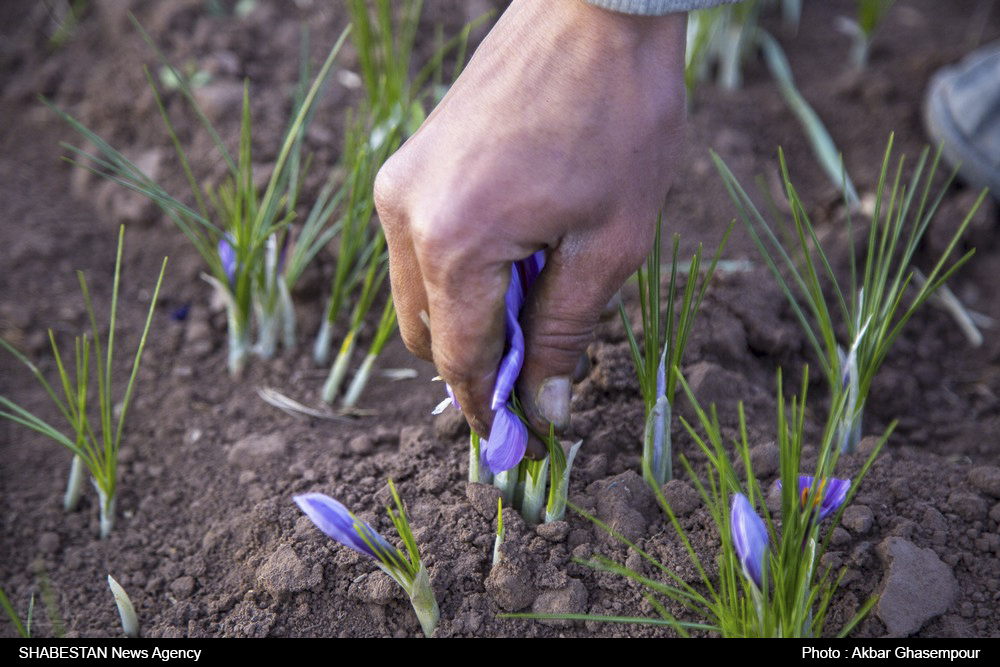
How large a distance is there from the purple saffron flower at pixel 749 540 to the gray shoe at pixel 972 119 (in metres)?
1.82

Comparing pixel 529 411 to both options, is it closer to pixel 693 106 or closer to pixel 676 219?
pixel 676 219

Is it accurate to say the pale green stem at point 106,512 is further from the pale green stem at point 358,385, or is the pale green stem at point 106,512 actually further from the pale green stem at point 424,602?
the pale green stem at point 424,602

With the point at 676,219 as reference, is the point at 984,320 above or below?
below

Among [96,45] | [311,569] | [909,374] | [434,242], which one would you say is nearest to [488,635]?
[311,569]

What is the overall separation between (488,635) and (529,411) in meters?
0.39

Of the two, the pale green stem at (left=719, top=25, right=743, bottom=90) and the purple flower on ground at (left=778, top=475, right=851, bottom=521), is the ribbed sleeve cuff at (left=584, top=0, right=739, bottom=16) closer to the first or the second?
the purple flower on ground at (left=778, top=475, right=851, bottom=521)

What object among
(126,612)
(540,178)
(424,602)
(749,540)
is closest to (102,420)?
(126,612)

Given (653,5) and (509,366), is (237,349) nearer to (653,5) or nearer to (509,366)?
(509,366)

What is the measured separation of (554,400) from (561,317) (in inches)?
5.8

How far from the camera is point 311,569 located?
1564 mm

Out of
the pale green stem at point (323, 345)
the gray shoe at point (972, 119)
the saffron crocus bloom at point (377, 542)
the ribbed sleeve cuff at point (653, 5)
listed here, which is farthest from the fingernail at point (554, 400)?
the gray shoe at point (972, 119)

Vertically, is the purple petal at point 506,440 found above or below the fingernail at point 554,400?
below

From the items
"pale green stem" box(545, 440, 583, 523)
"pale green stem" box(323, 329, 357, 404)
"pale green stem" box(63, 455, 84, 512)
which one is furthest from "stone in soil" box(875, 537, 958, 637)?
"pale green stem" box(63, 455, 84, 512)

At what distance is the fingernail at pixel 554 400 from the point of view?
4.58ft
